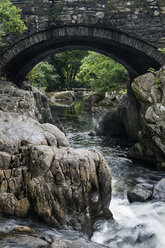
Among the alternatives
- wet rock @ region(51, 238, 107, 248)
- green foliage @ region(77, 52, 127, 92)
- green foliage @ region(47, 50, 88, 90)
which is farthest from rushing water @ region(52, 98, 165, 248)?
green foliage @ region(47, 50, 88, 90)

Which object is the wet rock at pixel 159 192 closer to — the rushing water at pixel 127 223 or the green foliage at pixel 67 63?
the rushing water at pixel 127 223

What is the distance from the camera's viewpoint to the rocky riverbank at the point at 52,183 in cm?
470

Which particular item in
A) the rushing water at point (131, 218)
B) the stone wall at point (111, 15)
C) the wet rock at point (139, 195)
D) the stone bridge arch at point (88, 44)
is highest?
the stone wall at point (111, 15)

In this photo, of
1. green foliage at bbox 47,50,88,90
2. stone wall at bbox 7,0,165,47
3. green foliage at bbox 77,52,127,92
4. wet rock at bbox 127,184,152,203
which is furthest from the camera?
green foliage at bbox 47,50,88,90

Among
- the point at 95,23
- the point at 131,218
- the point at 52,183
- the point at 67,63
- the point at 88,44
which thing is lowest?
the point at 131,218

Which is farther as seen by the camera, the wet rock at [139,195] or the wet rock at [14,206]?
the wet rock at [139,195]

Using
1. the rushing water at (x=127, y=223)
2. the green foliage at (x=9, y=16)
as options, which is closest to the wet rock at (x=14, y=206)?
the rushing water at (x=127, y=223)

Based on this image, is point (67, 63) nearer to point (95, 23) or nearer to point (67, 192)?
point (95, 23)

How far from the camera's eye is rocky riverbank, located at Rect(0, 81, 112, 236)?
4703 mm

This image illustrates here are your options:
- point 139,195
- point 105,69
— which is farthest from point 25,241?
point 105,69

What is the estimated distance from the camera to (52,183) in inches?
190

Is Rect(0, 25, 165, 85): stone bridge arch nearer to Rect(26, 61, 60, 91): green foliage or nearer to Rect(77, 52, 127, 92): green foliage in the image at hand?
Rect(77, 52, 127, 92): green foliage

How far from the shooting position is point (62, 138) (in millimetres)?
6324

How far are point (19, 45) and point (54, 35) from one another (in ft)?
5.57
